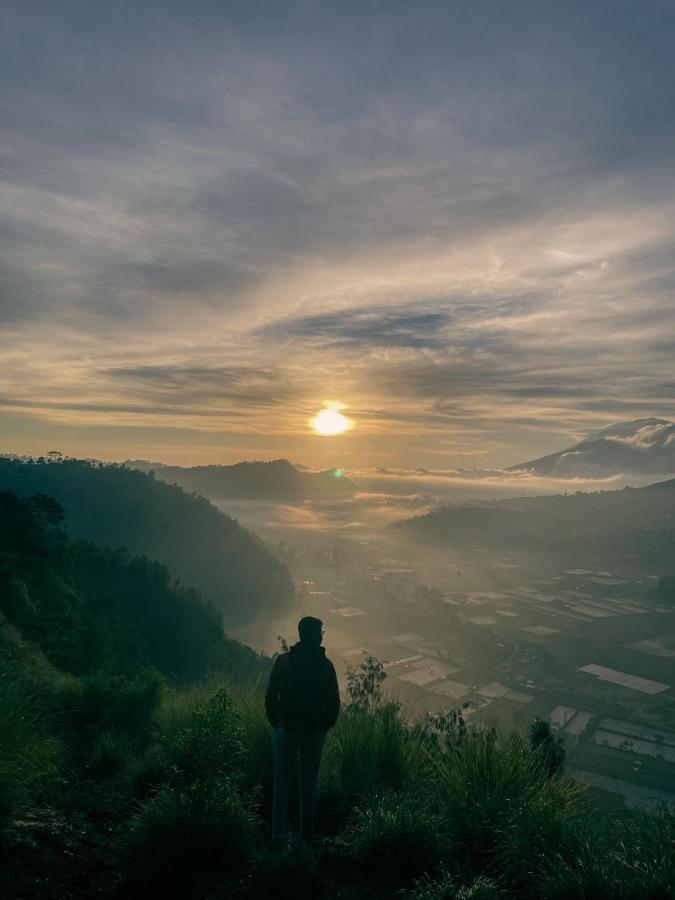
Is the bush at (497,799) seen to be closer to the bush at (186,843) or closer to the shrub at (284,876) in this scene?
the shrub at (284,876)

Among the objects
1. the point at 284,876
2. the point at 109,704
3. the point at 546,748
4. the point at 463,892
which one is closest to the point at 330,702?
the point at 284,876

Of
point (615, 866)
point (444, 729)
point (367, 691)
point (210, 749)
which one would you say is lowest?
point (444, 729)

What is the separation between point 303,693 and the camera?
646 centimetres

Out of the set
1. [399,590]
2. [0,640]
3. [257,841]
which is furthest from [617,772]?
[399,590]

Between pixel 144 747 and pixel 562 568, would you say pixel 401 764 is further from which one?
pixel 562 568

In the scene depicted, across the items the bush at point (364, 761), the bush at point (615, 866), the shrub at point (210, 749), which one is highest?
the shrub at point (210, 749)

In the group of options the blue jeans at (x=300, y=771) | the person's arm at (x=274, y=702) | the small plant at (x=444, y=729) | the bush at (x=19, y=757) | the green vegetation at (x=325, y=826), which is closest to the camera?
the green vegetation at (x=325, y=826)

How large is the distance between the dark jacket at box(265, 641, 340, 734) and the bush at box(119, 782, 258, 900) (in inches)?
39.5

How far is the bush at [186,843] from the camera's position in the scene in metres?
4.90

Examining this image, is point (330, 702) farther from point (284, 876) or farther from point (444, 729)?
point (444, 729)

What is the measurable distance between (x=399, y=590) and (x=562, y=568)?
81.6 metres

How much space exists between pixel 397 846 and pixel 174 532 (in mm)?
171196

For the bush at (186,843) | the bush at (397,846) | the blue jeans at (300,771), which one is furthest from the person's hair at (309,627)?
the bush at (397,846)

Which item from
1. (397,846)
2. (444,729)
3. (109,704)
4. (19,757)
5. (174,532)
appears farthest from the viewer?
(174,532)
